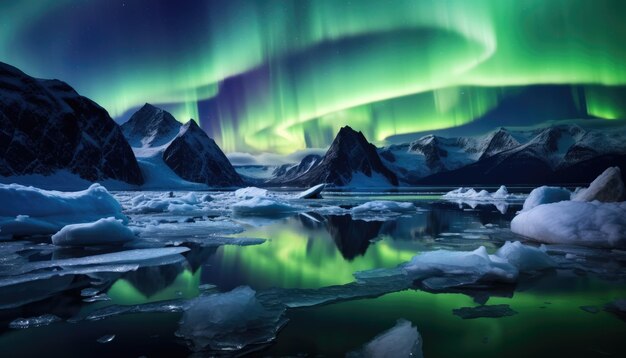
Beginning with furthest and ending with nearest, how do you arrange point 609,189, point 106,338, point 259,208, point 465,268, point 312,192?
1. point 312,192
2. point 259,208
3. point 609,189
4. point 465,268
5. point 106,338

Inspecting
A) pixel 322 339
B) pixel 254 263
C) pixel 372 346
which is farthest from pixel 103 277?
pixel 372 346

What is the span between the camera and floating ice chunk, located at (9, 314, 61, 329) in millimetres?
4843

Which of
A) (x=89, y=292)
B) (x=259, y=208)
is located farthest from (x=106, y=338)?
(x=259, y=208)

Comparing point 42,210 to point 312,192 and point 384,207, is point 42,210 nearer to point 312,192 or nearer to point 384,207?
point 384,207

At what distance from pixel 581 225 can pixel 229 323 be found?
11659mm

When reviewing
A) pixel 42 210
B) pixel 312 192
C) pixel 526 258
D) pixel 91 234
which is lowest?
pixel 526 258

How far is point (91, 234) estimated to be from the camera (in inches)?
452

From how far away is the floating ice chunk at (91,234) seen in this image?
11352 millimetres

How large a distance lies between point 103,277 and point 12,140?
167m

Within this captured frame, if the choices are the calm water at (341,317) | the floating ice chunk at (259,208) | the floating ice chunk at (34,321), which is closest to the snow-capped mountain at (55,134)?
the floating ice chunk at (259,208)

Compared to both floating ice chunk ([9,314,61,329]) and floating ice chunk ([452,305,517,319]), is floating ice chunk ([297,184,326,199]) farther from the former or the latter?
floating ice chunk ([9,314,61,329])

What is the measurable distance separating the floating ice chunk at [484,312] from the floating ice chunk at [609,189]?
18.0m

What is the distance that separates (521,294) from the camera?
632 cm

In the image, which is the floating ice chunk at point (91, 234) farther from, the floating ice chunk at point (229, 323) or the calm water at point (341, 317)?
the floating ice chunk at point (229, 323)
